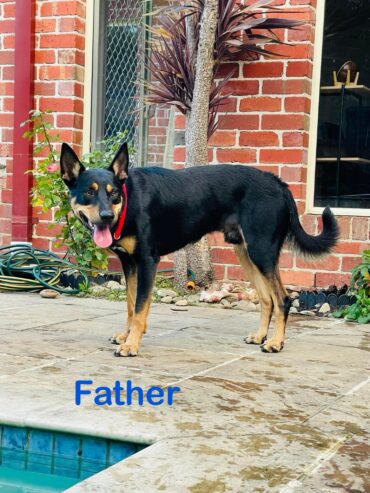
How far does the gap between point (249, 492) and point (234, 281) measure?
4.23m

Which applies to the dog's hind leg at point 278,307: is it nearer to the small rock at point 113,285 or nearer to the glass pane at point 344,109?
the glass pane at point 344,109

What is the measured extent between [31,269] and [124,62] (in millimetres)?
2163

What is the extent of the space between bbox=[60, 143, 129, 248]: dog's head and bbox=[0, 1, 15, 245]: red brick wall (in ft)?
11.8

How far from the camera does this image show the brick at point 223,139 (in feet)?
20.3

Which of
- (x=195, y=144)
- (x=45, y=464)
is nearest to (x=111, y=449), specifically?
(x=45, y=464)

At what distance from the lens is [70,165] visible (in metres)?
3.74

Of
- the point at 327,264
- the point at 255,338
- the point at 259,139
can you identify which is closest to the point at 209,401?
the point at 255,338

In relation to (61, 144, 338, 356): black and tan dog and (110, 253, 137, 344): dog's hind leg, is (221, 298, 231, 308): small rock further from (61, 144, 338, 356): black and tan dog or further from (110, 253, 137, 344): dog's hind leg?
(110, 253, 137, 344): dog's hind leg

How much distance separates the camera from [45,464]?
2469 millimetres

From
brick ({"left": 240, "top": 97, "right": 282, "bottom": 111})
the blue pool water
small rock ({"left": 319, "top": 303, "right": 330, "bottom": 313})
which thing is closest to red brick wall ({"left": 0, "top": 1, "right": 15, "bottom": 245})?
brick ({"left": 240, "top": 97, "right": 282, "bottom": 111})

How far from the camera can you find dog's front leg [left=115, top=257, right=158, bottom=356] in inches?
147

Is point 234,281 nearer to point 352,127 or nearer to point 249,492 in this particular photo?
point 352,127

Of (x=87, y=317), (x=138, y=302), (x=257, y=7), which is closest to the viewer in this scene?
(x=138, y=302)

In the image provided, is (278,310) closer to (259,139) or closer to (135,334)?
(135,334)
